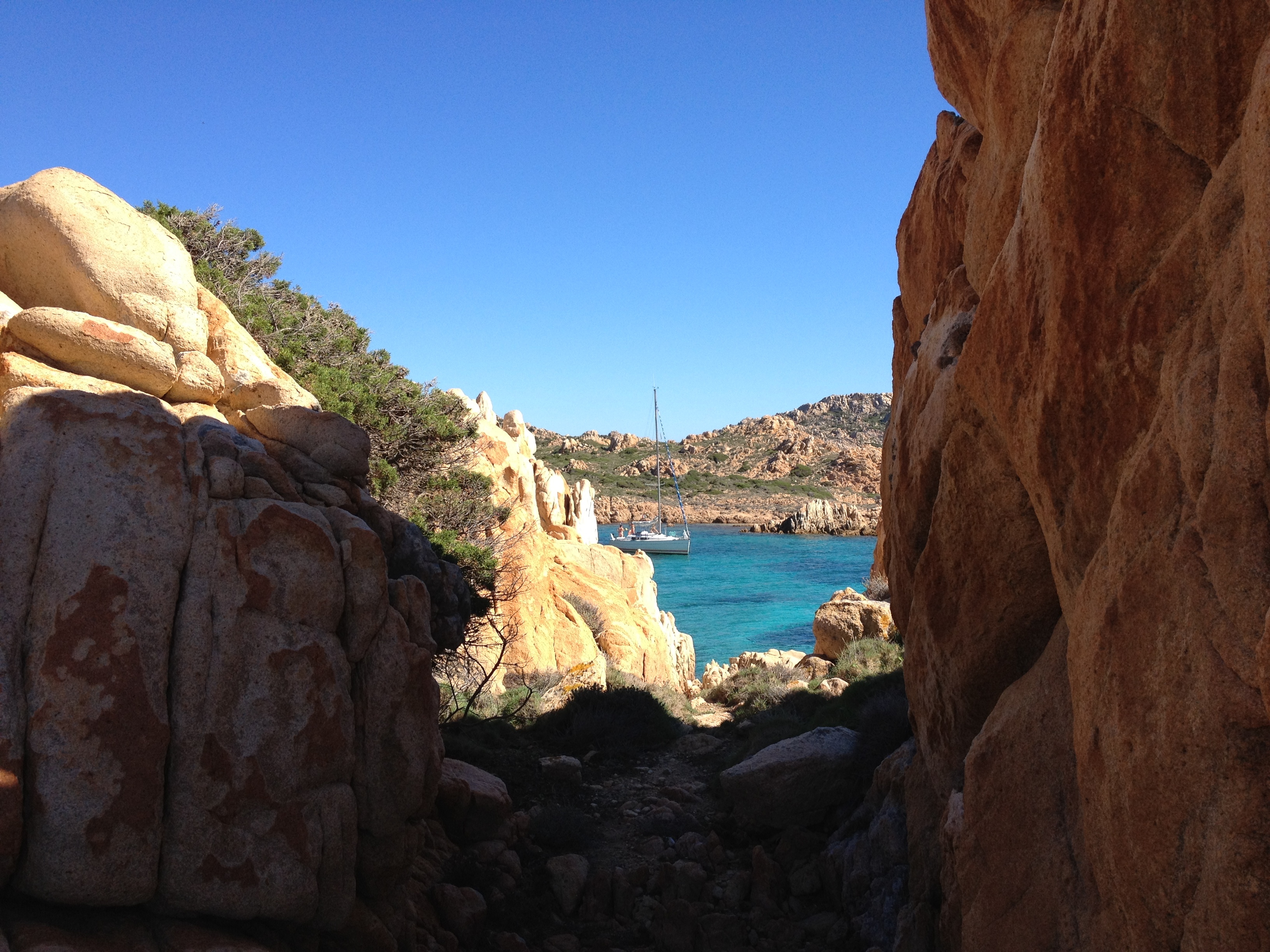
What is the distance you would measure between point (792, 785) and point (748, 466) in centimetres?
8611

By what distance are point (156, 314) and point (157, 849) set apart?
3.81 m

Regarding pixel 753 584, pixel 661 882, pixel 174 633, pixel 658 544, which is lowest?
pixel 753 584

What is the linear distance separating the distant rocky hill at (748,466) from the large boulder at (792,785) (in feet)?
201

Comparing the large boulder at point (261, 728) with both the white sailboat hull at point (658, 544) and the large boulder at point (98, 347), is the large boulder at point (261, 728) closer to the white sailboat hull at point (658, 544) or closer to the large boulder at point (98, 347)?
the large boulder at point (98, 347)

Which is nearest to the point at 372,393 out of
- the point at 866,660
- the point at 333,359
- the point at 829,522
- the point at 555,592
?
the point at 333,359

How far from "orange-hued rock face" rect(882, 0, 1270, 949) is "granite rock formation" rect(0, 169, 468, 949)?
4.12m

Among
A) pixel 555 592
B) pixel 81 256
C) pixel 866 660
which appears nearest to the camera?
pixel 81 256

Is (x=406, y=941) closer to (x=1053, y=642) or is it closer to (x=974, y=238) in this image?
(x=1053, y=642)

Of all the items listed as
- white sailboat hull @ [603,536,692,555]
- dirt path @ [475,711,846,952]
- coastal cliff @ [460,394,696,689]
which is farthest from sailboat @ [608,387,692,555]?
dirt path @ [475,711,846,952]

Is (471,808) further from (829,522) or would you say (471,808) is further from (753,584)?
(829,522)

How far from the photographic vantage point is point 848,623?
1941cm

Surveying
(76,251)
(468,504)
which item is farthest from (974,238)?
(468,504)

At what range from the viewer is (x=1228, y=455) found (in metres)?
2.96

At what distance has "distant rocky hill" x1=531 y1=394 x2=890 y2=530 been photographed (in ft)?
256
